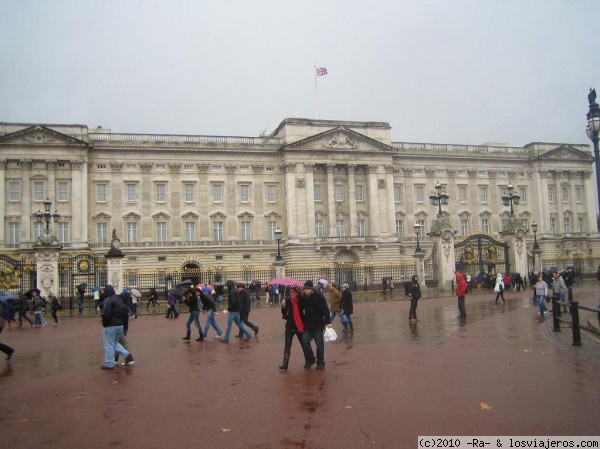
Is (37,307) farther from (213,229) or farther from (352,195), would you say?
(352,195)

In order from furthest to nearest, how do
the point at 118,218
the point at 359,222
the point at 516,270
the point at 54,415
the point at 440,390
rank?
the point at 359,222, the point at 118,218, the point at 516,270, the point at 440,390, the point at 54,415

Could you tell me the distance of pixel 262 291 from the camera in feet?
150

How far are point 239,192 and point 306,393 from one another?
1983 inches

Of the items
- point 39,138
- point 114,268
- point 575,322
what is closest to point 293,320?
point 575,322

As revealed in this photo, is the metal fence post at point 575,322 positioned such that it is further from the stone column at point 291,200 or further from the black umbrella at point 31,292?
the stone column at point 291,200

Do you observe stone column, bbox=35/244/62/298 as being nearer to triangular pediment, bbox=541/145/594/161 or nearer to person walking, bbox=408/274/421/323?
person walking, bbox=408/274/421/323

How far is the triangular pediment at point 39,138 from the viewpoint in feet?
169

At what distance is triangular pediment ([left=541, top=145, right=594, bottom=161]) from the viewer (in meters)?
67.4

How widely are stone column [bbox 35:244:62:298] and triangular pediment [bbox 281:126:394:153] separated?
3116cm

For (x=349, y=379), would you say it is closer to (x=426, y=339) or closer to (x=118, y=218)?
(x=426, y=339)

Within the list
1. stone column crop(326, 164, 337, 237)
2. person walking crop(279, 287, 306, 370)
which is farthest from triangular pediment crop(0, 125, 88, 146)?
person walking crop(279, 287, 306, 370)

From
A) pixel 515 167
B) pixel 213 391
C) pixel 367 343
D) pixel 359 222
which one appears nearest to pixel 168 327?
pixel 367 343

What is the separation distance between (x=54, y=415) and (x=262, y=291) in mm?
37852

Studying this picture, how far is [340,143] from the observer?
59625 mm
